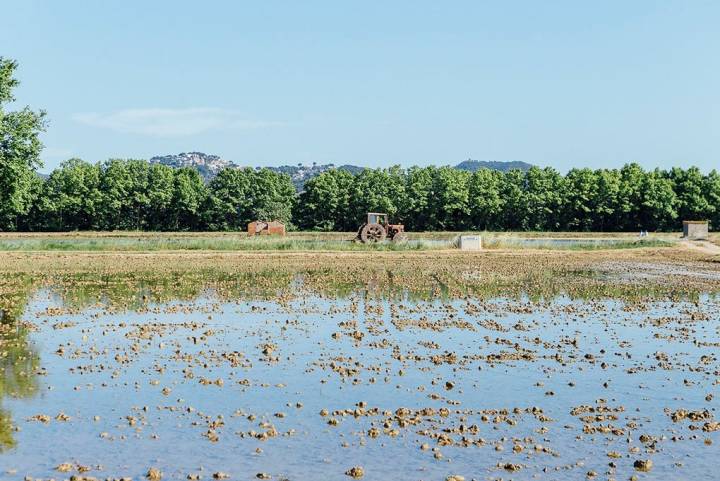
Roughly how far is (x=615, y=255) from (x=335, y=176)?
64.5 meters

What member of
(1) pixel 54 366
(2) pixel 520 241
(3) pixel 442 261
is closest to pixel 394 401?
(1) pixel 54 366

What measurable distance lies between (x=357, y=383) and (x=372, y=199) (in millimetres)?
100404

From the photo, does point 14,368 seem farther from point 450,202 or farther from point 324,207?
point 450,202

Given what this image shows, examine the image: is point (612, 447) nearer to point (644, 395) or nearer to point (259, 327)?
point (644, 395)

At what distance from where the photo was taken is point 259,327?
1045 inches

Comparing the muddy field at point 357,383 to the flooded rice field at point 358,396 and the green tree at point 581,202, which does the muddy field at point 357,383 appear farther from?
the green tree at point 581,202

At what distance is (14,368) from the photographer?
20.1 meters

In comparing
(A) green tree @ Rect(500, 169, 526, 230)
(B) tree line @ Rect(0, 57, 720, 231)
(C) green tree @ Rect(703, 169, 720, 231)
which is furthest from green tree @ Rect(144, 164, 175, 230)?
(C) green tree @ Rect(703, 169, 720, 231)

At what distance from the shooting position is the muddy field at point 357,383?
13.8 meters

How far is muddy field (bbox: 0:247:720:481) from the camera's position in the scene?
1384cm

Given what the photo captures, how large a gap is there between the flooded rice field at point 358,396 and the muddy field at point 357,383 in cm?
5

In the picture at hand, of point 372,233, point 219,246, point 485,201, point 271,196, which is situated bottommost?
point 219,246

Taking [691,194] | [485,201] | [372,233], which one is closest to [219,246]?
[372,233]

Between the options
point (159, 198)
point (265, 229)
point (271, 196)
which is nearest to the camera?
point (265, 229)
